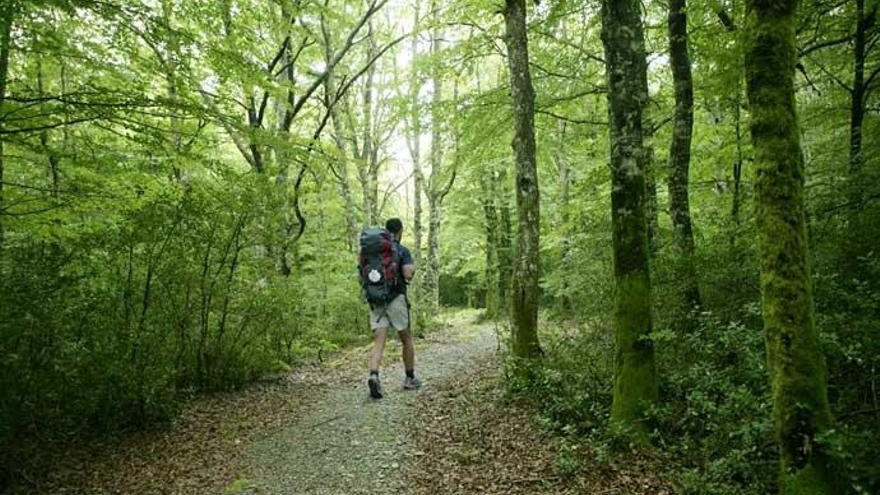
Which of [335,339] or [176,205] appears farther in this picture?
[335,339]

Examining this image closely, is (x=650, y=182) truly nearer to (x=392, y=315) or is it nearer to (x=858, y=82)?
(x=858, y=82)

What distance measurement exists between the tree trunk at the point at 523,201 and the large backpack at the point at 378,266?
1.80 m

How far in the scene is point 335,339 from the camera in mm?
13555

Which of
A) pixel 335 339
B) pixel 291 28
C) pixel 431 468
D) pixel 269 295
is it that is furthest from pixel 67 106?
pixel 335 339

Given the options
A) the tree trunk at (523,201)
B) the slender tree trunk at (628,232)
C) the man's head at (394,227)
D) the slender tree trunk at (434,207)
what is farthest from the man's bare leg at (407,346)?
the slender tree trunk at (434,207)

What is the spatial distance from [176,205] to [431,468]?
15.1 feet

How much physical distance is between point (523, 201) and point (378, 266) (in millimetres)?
2284

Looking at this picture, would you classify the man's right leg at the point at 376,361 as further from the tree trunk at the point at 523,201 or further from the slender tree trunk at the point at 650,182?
the slender tree trunk at the point at 650,182

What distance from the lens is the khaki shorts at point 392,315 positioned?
7543 mm

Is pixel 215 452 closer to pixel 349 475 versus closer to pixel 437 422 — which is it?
pixel 349 475

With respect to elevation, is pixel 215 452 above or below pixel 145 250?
below

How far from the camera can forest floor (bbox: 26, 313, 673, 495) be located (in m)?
4.50

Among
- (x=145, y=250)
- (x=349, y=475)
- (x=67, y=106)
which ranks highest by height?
(x=67, y=106)

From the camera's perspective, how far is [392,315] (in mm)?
7559
